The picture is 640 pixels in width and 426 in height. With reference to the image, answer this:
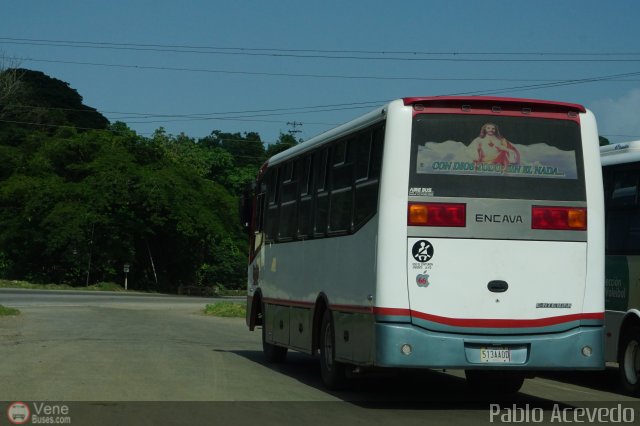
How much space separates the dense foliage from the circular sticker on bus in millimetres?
56186

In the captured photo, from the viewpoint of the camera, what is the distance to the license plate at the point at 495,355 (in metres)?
12.0

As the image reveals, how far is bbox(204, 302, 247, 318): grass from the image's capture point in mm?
41781

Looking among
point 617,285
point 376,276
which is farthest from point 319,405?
point 617,285

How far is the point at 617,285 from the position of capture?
49.2 feet

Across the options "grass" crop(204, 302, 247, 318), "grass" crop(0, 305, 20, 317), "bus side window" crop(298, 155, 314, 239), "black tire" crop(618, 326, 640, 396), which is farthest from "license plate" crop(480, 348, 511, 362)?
"grass" crop(204, 302, 247, 318)

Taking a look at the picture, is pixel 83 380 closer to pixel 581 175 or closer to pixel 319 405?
pixel 319 405

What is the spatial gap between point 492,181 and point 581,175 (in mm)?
1042

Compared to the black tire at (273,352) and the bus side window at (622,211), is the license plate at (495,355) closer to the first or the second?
the bus side window at (622,211)

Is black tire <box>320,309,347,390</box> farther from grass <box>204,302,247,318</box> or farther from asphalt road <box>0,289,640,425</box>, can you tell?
grass <box>204,302,247,318</box>

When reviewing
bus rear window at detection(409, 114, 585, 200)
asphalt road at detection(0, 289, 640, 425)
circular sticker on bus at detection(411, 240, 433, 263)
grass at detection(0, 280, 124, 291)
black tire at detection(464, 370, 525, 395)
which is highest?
bus rear window at detection(409, 114, 585, 200)

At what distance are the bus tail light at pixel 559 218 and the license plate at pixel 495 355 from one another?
1400 millimetres

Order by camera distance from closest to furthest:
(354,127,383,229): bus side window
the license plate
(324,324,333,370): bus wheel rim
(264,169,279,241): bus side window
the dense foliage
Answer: the license plate
(354,127,383,229): bus side window
(324,324,333,370): bus wheel rim
(264,169,279,241): bus side window
the dense foliage

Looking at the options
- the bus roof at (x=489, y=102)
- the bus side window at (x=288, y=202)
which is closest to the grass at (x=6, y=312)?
the bus side window at (x=288, y=202)

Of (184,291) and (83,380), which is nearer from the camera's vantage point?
(83,380)
